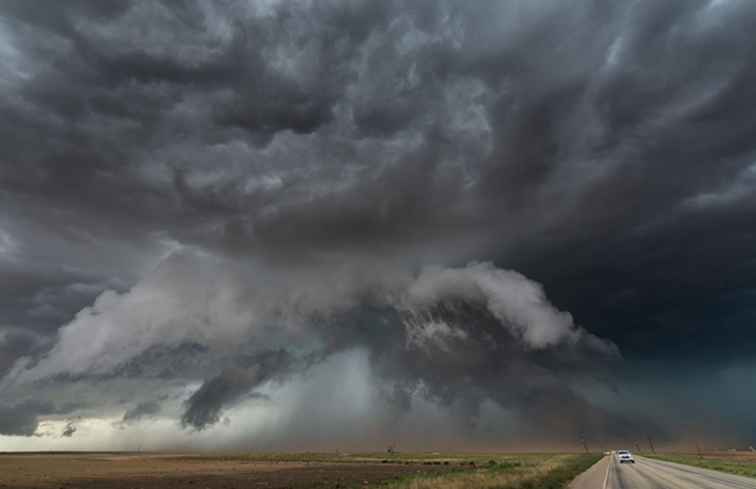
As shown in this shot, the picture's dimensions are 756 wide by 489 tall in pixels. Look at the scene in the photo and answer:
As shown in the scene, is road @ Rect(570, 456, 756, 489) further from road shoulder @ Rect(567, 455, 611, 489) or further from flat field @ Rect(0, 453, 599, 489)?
flat field @ Rect(0, 453, 599, 489)

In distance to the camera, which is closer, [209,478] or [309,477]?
[309,477]

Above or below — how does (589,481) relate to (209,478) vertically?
below

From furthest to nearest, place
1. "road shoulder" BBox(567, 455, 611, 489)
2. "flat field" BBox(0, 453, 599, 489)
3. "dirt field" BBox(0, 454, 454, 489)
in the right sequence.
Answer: "dirt field" BBox(0, 454, 454, 489) < "flat field" BBox(0, 453, 599, 489) < "road shoulder" BBox(567, 455, 611, 489)

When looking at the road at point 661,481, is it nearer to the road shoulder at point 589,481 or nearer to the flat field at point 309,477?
the road shoulder at point 589,481

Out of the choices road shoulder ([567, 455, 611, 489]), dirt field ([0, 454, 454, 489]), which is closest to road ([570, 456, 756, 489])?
road shoulder ([567, 455, 611, 489])

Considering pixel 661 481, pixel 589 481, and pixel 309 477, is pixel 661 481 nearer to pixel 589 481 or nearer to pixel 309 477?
pixel 589 481

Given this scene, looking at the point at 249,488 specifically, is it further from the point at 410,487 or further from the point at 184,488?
the point at 410,487

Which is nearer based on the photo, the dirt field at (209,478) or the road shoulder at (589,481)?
the road shoulder at (589,481)

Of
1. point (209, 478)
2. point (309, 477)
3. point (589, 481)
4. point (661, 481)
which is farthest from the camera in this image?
point (209, 478)

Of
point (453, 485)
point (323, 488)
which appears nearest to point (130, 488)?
point (323, 488)

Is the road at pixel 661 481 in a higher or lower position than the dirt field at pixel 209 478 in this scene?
lower

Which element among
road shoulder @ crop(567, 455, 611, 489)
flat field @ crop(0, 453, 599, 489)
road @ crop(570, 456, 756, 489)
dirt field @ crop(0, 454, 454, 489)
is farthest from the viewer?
dirt field @ crop(0, 454, 454, 489)

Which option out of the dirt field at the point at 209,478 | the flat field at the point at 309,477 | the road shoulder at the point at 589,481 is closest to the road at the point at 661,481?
the road shoulder at the point at 589,481

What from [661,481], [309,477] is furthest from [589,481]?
[309,477]
